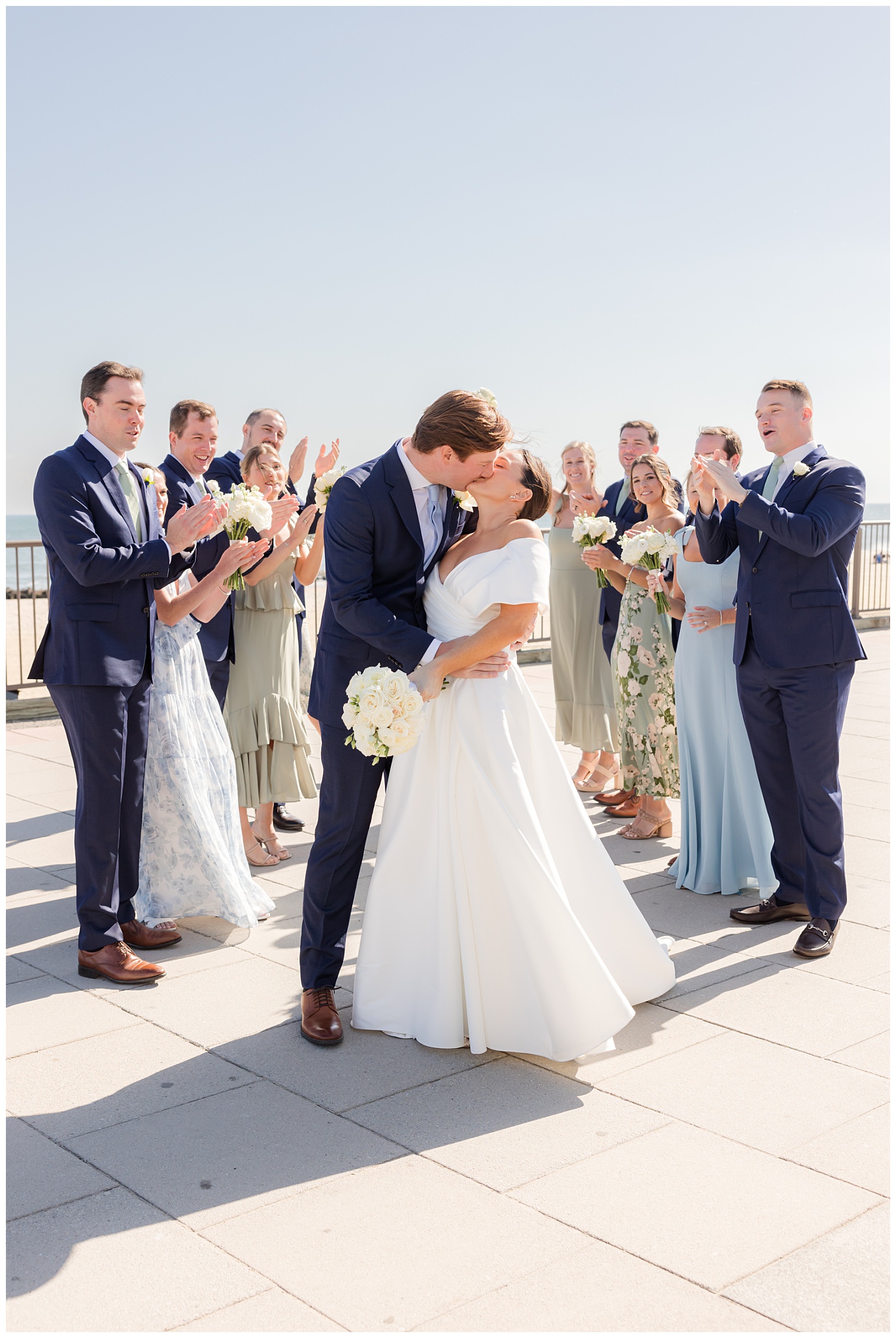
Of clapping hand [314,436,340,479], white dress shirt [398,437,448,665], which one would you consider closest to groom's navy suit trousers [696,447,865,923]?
white dress shirt [398,437,448,665]

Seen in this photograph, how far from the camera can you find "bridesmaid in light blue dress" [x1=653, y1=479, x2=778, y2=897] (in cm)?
558

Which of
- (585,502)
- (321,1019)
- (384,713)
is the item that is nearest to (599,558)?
(585,502)

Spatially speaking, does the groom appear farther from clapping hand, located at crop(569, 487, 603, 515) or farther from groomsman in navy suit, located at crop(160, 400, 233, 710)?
clapping hand, located at crop(569, 487, 603, 515)

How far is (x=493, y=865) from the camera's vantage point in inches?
152

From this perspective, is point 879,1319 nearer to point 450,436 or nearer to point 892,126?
point 450,436

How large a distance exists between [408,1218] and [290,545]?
153 inches

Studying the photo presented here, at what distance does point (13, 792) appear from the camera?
7.72 meters

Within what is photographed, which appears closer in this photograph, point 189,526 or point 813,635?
point 189,526

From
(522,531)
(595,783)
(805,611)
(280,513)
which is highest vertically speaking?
(280,513)

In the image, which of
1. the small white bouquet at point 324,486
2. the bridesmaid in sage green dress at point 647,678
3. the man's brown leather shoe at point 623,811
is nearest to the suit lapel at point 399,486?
the small white bouquet at point 324,486

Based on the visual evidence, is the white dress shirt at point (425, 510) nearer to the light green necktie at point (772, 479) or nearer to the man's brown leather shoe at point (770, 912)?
the light green necktie at point (772, 479)

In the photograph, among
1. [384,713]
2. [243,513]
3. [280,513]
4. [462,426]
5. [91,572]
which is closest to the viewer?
[384,713]

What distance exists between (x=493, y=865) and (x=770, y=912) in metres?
1.91

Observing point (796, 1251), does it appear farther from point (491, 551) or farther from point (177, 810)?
point (177, 810)
